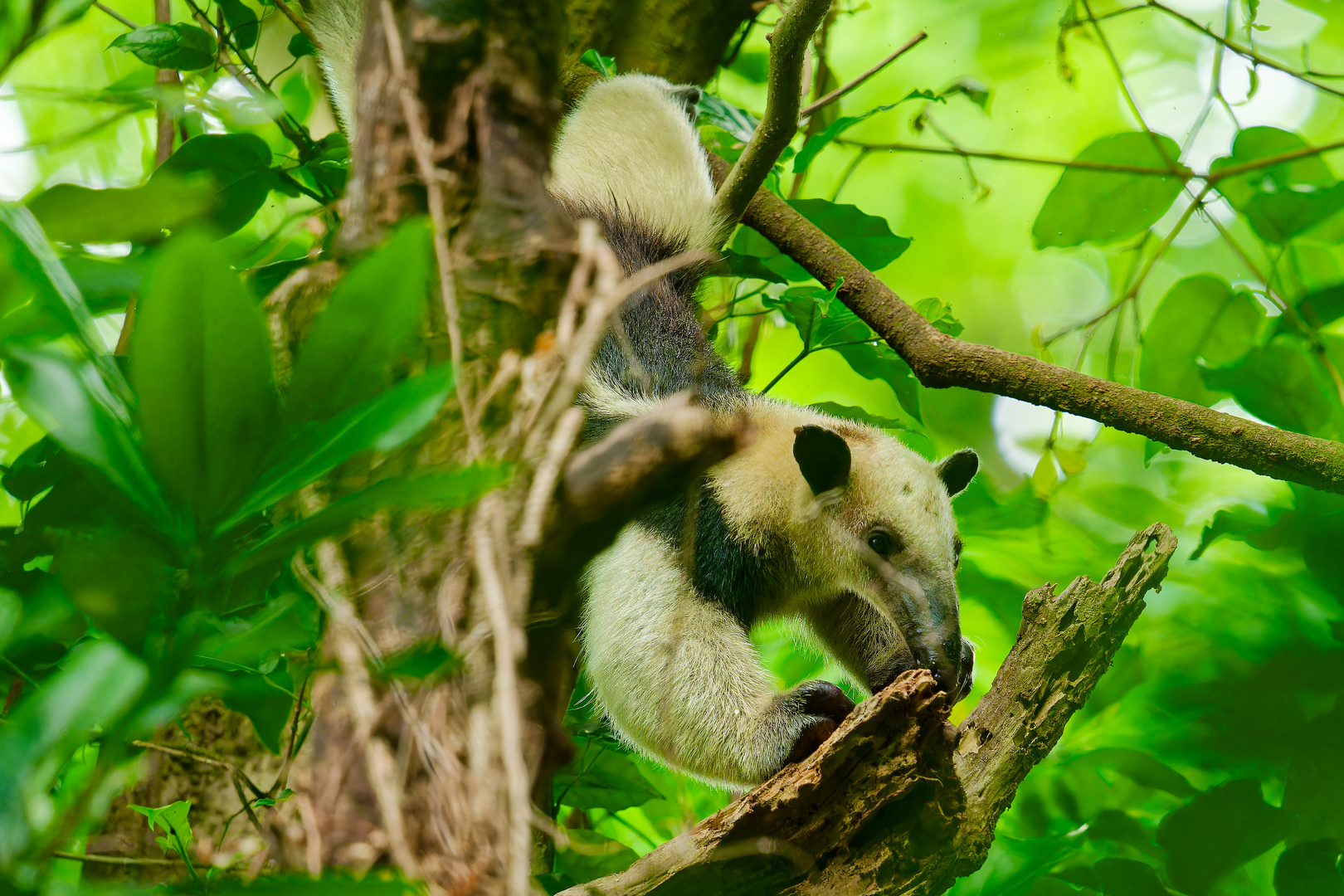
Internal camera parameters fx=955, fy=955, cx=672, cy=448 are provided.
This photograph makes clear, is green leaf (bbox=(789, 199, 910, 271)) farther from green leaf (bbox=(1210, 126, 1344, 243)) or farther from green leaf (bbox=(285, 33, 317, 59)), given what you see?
green leaf (bbox=(285, 33, 317, 59))

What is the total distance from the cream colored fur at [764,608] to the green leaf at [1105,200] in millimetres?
658

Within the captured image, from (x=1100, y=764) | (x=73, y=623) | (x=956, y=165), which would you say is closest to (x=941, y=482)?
(x=1100, y=764)

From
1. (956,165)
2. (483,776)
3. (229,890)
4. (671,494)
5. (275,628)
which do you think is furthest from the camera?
(956,165)

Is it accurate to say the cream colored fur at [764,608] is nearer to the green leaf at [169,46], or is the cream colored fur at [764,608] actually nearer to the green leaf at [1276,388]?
the green leaf at [1276,388]

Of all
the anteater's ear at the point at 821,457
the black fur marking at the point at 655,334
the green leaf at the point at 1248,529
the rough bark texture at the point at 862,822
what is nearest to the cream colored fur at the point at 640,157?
the black fur marking at the point at 655,334

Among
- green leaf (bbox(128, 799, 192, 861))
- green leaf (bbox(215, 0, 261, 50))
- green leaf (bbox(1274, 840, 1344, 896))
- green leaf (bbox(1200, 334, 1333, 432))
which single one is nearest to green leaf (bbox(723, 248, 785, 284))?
green leaf (bbox(1200, 334, 1333, 432))

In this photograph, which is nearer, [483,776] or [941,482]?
[483,776]

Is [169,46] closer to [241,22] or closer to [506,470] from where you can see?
[241,22]

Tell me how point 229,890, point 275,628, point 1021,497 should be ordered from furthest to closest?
point 1021,497
point 275,628
point 229,890

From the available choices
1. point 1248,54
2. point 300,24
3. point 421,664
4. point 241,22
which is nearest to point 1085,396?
point 1248,54

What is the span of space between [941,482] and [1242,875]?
3.35 feet

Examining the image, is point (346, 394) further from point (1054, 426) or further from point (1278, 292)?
point (1278, 292)

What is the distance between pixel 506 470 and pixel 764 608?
175cm

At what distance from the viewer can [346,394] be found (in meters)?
0.68
